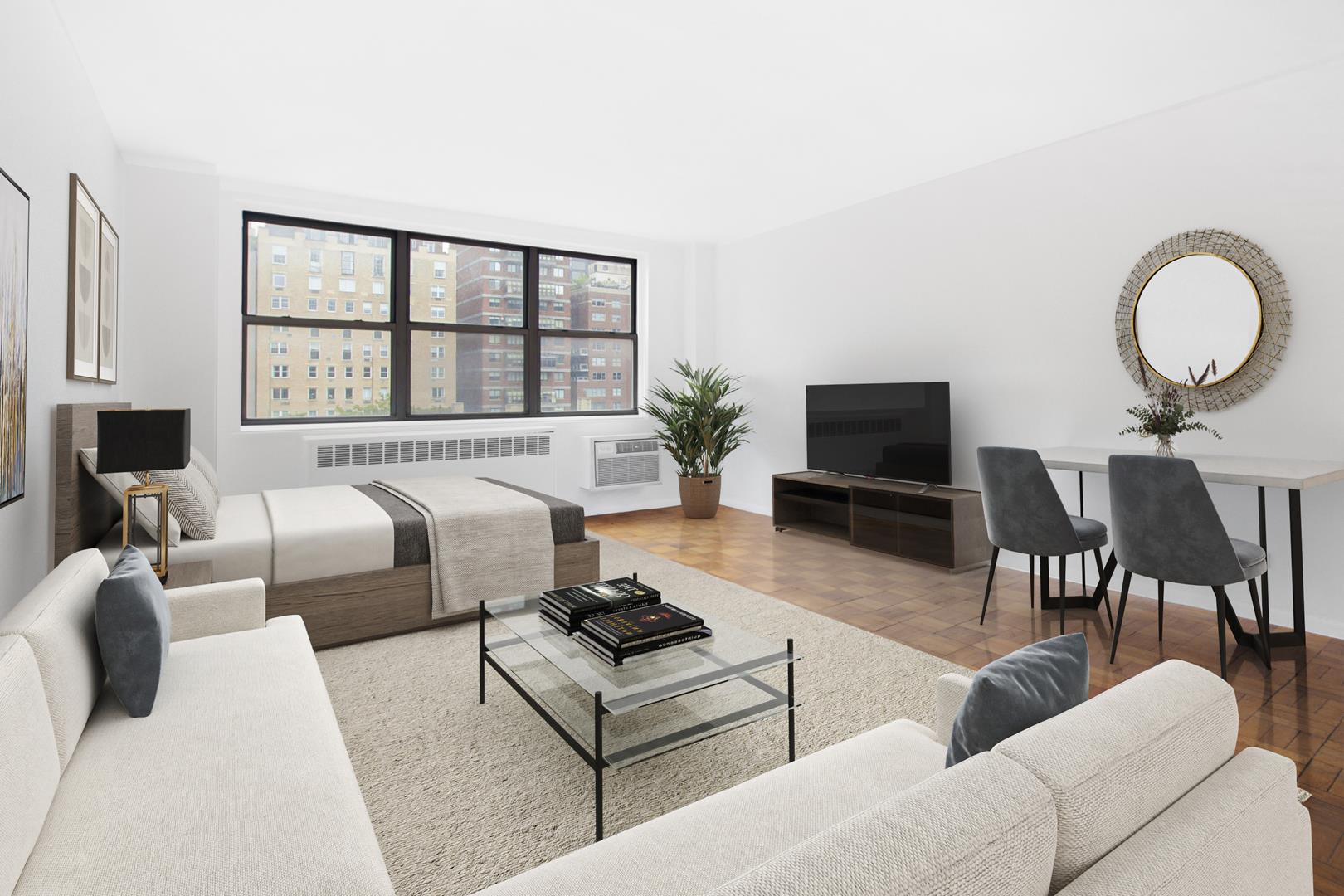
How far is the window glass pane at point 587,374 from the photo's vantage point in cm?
614

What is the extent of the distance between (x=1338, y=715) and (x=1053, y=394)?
6.98ft

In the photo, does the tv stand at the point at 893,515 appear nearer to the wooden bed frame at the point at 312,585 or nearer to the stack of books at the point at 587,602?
the stack of books at the point at 587,602

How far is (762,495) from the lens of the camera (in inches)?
251

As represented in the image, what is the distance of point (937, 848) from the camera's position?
640 mm

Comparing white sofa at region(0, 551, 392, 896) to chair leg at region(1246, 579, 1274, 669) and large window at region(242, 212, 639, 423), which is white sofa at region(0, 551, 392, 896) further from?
large window at region(242, 212, 639, 423)

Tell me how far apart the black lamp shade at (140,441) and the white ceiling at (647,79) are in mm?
1586

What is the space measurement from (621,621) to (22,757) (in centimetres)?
136

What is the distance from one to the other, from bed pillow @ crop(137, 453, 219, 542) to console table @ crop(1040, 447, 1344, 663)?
3734 millimetres

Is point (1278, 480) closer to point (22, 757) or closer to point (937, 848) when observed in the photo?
point (937, 848)

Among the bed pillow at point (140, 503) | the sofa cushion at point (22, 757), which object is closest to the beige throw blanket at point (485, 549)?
the bed pillow at point (140, 503)

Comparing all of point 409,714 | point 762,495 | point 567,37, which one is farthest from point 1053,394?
point 409,714

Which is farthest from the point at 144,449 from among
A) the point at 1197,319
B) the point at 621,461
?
the point at 1197,319

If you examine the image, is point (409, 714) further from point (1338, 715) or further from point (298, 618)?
point (1338, 715)

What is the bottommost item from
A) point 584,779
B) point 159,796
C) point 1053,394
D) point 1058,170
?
point 584,779
